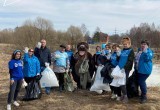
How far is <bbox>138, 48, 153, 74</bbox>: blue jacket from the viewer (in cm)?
686

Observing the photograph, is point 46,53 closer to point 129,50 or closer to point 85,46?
point 85,46

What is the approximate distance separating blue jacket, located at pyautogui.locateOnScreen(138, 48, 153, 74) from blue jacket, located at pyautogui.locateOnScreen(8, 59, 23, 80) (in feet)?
9.24

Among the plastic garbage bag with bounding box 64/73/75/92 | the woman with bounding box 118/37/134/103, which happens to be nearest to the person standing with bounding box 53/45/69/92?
the plastic garbage bag with bounding box 64/73/75/92

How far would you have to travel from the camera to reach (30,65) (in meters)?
7.67

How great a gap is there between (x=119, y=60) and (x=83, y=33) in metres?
48.9

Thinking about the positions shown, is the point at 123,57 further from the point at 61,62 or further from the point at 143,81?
the point at 61,62

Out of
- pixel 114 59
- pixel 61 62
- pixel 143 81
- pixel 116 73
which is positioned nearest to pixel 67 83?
pixel 61 62

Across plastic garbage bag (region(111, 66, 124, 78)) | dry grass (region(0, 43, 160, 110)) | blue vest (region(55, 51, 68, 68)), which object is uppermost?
blue vest (region(55, 51, 68, 68))

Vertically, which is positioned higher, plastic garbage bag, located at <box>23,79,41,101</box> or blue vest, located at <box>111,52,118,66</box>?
blue vest, located at <box>111,52,118,66</box>

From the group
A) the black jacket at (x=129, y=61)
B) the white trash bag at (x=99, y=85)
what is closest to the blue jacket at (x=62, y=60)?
the white trash bag at (x=99, y=85)

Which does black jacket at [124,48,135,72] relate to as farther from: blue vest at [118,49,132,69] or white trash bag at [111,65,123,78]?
white trash bag at [111,65,123,78]

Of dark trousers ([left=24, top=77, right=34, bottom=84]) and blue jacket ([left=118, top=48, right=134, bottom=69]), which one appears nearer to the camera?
blue jacket ([left=118, top=48, right=134, bottom=69])

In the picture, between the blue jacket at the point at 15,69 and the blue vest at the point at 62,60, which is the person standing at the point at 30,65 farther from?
the blue vest at the point at 62,60

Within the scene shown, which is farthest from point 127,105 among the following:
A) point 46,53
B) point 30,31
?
point 30,31
